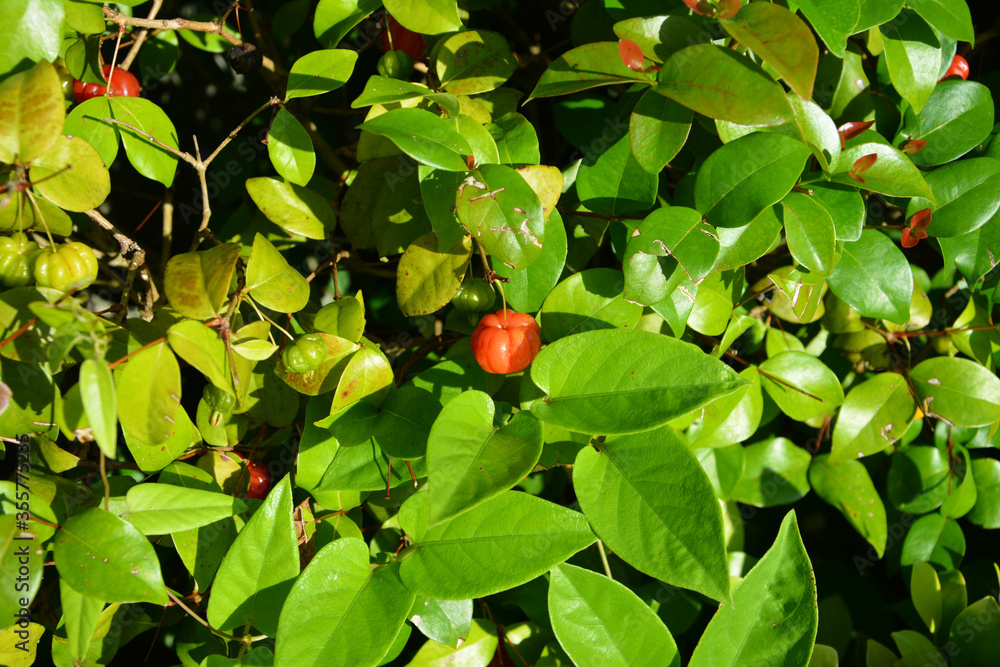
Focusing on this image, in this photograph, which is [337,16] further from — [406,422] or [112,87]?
[406,422]

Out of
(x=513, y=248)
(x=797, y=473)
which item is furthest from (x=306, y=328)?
(x=797, y=473)

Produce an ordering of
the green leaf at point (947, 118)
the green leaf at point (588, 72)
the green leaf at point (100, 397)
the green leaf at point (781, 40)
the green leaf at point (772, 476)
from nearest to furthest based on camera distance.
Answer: the green leaf at point (100, 397) → the green leaf at point (781, 40) → the green leaf at point (588, 72) → the green leaf at point (947, 118) → the green leaf at point (772, 476)

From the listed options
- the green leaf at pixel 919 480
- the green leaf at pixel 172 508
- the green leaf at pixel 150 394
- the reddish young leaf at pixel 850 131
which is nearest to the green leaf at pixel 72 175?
the green leaf at pixel 150 394

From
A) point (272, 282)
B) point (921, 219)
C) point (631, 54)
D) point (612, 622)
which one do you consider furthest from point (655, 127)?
point (612, 622)

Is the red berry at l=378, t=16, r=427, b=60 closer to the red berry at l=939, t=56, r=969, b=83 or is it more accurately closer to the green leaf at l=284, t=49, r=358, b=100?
the green leaf at l=284, t=49, r=358, b=100

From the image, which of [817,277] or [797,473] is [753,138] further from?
[797,473]

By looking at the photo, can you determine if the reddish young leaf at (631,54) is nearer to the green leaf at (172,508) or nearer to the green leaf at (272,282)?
the green leaf at (272,282)
